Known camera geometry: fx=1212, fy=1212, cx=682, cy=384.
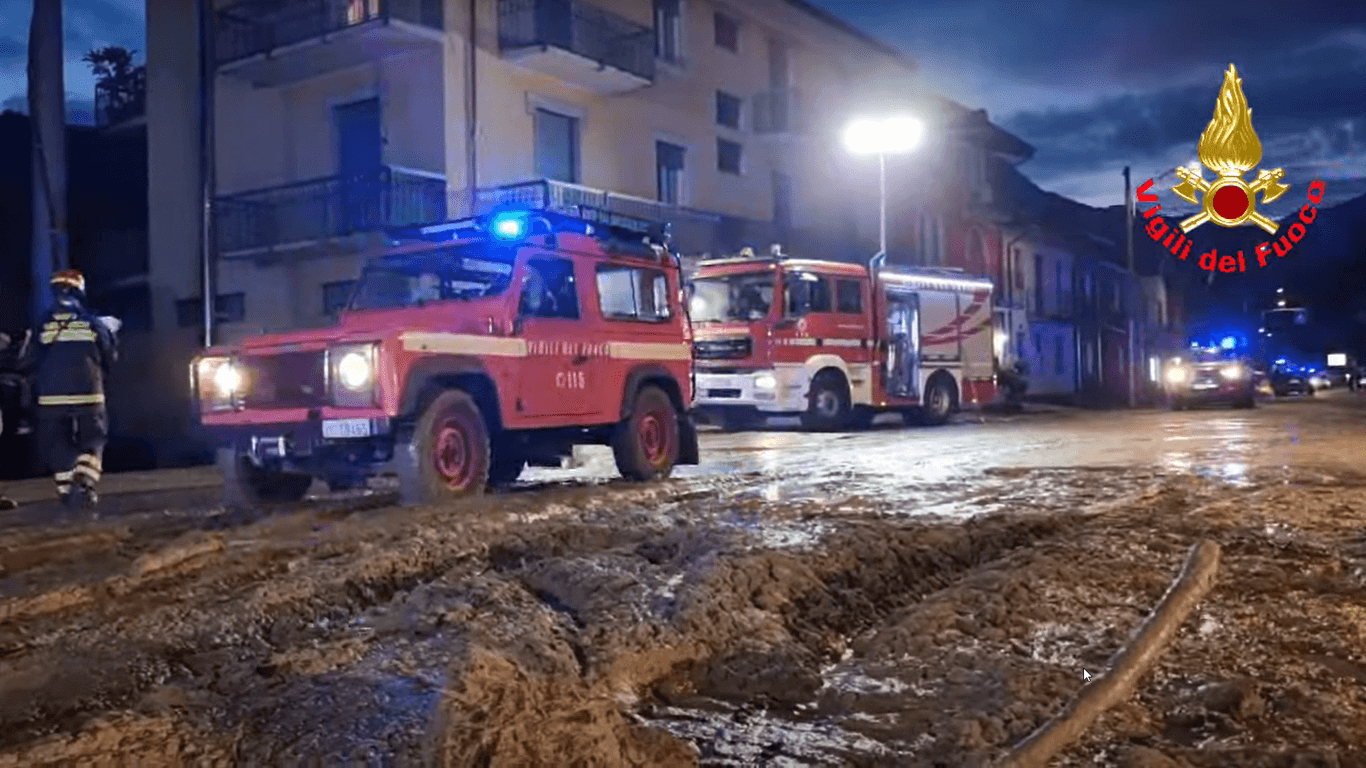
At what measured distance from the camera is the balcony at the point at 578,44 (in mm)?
24297

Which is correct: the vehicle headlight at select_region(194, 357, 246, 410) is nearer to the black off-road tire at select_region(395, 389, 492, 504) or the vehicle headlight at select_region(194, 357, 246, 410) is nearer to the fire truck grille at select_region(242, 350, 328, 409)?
the fire truck grille at select_region(242, 350, 328, 409)

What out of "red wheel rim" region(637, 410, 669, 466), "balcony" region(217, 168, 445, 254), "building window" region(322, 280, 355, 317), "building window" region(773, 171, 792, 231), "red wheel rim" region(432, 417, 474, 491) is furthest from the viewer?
"building window" region(773, 171, 792, 231)

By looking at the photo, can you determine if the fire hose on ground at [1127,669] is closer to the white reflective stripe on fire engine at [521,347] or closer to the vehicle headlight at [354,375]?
the white reflective stripe on fire engine at [521,347]

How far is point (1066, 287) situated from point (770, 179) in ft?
74.2

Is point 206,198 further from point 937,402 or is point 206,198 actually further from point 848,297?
point 937,402

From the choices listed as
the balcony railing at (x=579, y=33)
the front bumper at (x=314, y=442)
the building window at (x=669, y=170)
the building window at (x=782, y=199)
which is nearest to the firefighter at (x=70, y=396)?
the front bumper at (x=314, y=442)

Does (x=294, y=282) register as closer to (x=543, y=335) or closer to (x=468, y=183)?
(x=468, y=183)

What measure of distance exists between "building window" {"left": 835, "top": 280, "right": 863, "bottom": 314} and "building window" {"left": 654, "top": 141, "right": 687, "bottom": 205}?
9510 mm

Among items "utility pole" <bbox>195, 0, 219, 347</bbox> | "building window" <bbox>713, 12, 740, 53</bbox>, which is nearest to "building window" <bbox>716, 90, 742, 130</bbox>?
"building window" <bbox>713, 12, 740, 53</bbox>

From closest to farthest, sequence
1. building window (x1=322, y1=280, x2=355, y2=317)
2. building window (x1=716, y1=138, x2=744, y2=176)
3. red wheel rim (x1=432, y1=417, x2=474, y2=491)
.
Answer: red wheel rim (x1=432, y1=417, x2=474, y2=491), building window (x1=322, y1=280, x2=355, y2=317), building window (x1=716, y1=138, x2=744, y2=176)

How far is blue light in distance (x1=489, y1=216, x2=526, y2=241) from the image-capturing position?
Answer: 33.2 ft

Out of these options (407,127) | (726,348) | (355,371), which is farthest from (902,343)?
(355,371)

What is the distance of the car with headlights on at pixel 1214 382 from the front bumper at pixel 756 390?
52.3ft

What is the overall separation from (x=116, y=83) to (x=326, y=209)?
9.85 metres
